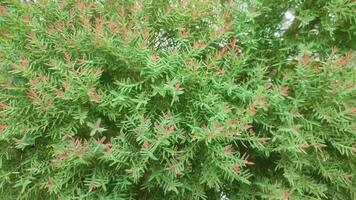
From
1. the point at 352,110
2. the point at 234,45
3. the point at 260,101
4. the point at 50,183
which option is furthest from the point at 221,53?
the point at 50,183

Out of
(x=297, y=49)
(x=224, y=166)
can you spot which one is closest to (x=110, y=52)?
(x=224, y=166)

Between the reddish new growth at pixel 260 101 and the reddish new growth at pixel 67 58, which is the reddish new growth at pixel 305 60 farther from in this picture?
the reddish new growth at pixel 67 58

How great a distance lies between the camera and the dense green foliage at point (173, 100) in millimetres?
1863

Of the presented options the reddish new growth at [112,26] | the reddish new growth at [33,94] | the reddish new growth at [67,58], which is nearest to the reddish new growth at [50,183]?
the reddish new growth at [33,94]

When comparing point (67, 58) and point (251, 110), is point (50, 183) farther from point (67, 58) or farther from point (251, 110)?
point (251, 110)

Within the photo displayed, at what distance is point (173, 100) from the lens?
182 cm

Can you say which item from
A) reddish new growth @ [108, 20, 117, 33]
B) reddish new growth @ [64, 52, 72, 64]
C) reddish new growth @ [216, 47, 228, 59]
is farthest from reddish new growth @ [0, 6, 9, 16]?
reddish new growth @ [216, 47, 228, 59]

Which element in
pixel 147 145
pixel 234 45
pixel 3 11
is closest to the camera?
pixel 147 145

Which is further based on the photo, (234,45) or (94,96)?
(234,45)

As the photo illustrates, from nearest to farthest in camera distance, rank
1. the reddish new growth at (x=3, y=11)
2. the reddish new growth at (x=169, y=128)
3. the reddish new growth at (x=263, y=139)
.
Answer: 1. the reddish new growth at (x=169, y=128)
2. the reddish new growth at (x=263, y=139)
3. the reddish new growth at (x=3, y=11)

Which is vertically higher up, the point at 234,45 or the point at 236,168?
the point at 234,45

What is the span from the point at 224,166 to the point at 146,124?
1.31 ft

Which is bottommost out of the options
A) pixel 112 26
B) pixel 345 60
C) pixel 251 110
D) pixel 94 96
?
pixel 94 96

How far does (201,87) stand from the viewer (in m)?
1.94
